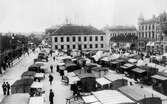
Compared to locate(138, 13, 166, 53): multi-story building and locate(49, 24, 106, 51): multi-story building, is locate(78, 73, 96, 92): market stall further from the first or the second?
locate(138, 13, 166, 53): multi-story building

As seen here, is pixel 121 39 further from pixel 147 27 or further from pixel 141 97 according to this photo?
pixel 141 97

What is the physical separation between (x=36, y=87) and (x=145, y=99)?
Result: 9.96 metres

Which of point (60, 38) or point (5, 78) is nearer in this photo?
point (5, 78)

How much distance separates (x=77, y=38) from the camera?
61656 mm

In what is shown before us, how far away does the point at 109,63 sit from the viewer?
38000mm

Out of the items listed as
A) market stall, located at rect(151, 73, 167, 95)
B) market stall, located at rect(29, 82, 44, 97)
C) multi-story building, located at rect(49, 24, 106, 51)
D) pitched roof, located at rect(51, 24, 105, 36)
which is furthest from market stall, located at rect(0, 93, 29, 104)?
pitched roof, located at rect(51, 24, 105, 36)

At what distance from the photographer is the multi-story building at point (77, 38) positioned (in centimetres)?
6062

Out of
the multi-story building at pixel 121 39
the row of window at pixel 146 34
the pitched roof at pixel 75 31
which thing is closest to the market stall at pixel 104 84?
the pitched roof at pixel 75 31

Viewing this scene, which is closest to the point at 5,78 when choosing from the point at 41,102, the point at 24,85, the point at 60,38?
the point at 24,85

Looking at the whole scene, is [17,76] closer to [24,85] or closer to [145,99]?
[24,85]

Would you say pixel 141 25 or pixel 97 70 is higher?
pixel 141 25

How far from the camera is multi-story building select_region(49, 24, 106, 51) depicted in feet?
199

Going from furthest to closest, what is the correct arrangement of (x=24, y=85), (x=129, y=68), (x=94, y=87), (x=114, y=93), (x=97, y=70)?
(x=129, y=68) < (x=97, y=70) < (x=94, y=87) < (x=24, y=85) < (x=114, y=93)

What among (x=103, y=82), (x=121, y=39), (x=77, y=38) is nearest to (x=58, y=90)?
(x=103, y=82)
